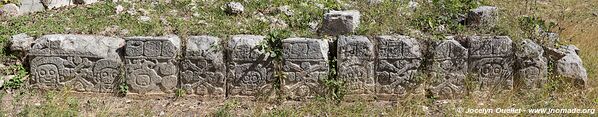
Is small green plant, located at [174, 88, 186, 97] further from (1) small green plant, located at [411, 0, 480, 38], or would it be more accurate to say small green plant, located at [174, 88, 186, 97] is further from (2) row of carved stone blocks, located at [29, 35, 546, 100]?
(1) small green plant, located at [411, 0, 480, 38]

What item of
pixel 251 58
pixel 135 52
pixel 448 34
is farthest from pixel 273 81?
pixel 448 34

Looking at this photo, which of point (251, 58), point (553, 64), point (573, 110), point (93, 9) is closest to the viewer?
point (573, 110)

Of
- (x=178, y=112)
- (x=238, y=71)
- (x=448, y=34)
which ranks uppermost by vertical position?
(x=448, y=34)

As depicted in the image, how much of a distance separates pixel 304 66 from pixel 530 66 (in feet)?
7.42

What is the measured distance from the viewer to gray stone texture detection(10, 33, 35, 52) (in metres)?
5.75

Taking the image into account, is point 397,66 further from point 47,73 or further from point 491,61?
→ point 47,73

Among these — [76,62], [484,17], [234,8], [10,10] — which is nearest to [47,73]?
[76,62]

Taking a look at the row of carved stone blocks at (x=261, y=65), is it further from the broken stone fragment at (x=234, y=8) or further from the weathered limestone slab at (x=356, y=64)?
the broken stone fragment at (x=234, y=8)

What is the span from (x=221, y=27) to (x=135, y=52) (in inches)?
57.0

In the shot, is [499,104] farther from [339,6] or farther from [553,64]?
[339,6]

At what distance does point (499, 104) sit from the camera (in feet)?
17.3

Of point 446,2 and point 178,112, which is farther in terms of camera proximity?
point 446,2

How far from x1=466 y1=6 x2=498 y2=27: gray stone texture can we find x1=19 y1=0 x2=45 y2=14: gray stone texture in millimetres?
5590

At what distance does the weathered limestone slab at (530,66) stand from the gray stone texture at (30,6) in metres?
6.08
